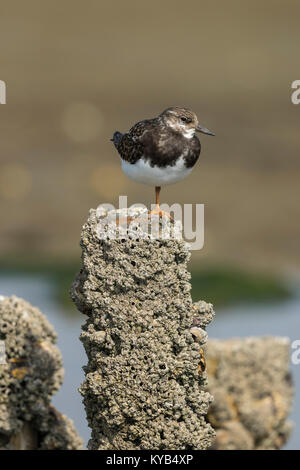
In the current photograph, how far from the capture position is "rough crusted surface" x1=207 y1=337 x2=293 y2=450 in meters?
11.1

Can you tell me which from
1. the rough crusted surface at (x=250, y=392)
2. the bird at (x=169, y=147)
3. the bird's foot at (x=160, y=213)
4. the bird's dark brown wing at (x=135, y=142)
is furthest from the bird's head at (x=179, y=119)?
the rough crusted surface at (x=250, y=392)

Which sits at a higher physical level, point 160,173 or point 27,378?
point 160,173

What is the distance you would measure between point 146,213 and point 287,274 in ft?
54.7

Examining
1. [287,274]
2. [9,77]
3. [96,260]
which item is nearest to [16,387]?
[96,260]

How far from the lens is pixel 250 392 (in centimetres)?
1153

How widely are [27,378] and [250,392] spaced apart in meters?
3.07

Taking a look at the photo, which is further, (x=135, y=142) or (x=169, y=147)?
(x=135, y=142)

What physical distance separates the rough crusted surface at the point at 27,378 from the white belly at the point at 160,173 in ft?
6.13

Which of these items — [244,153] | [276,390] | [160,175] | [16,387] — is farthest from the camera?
[244,153]

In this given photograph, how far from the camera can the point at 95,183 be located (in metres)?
27.2

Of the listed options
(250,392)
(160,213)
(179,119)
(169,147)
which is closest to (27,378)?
(160,213)

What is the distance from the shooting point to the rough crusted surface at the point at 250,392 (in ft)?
36.5

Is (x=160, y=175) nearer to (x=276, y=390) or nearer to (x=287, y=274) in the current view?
(x=276, y=390)

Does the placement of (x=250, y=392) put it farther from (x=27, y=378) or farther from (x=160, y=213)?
(x=160, y=213)
